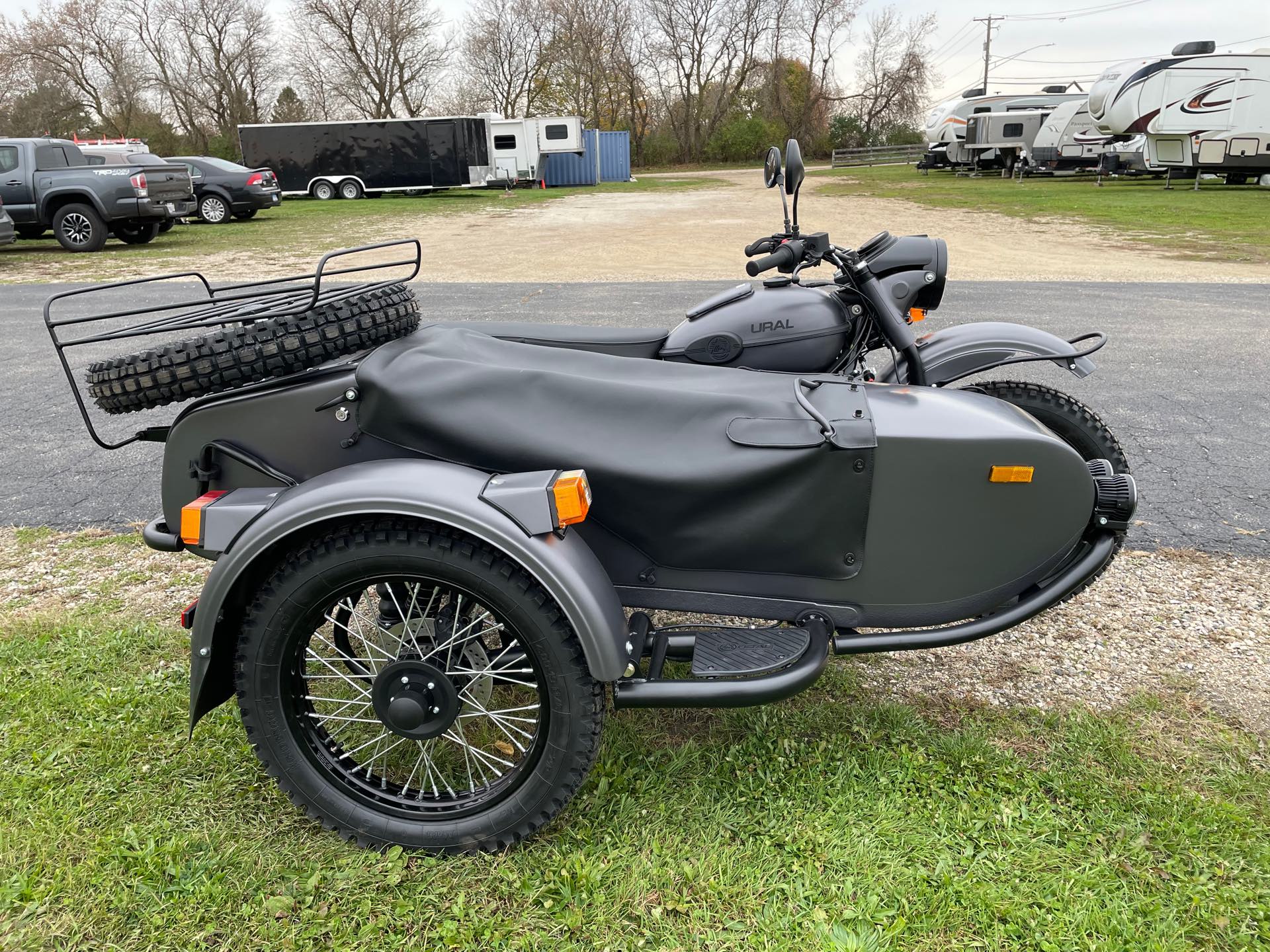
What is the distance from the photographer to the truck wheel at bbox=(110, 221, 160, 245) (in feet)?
52.1

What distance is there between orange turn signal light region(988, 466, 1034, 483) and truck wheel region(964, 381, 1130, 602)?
116 centimetres

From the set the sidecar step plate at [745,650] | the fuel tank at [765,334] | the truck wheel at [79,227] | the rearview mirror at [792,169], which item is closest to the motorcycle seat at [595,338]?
the fuel tank at [765,334]

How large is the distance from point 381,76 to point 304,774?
57.4 m

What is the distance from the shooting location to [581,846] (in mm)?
2244

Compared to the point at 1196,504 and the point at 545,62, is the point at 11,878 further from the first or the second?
the point at 545,62

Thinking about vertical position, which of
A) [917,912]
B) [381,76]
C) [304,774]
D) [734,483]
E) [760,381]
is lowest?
[917,912]

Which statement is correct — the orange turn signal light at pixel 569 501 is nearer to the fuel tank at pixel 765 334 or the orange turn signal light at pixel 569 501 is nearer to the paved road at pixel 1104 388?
the fuel tank at pixel 765 334

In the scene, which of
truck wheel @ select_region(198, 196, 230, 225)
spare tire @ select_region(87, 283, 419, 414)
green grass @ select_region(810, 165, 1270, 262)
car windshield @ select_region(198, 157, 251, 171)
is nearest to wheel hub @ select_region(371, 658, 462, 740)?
spare tire @ select_region(87, 283, 419, 414)

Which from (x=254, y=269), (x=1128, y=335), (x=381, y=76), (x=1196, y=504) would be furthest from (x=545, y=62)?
(x=1196, y=504)

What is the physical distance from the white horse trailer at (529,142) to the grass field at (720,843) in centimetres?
3246

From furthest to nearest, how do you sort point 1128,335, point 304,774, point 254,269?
point 254,269 < point 1128,335 < point 304,774

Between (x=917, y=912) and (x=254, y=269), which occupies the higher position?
(x=254, y=269)

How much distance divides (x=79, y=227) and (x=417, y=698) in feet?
54.7

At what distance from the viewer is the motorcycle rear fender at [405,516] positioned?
6.56ft
